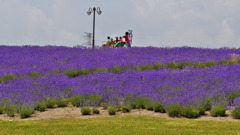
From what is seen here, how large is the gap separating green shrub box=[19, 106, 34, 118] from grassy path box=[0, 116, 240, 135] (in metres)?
0.91

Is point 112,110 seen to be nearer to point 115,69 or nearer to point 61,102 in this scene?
point 61,102

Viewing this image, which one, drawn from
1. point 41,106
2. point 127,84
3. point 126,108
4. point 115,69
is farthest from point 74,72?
point 126,108

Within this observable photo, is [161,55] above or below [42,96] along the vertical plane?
above

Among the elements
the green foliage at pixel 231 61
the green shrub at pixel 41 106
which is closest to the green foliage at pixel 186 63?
the green foliage at pixel 231 61

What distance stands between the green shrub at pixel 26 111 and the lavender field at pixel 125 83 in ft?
0.82

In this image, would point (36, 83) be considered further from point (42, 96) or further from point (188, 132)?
point (188, 132)

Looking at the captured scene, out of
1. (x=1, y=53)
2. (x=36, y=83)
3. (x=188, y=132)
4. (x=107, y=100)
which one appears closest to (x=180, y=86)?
(x=107, y=100)

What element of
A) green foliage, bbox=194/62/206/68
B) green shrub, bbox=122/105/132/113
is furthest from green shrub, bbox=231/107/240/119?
green foliage, bbox=194/62/206/68

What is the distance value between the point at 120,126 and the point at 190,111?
8.07 ft

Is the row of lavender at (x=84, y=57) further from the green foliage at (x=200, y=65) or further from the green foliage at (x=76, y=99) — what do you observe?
the green foliage at (x=76, y=99)

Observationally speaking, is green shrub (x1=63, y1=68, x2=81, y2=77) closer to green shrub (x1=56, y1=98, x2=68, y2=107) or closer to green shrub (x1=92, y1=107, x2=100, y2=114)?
green shrub (x1=56, y1=98, x2=68, y2=107)

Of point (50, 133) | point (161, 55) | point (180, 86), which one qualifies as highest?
point (161, 55)

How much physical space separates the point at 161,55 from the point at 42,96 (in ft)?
32.5

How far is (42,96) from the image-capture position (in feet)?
38.8
